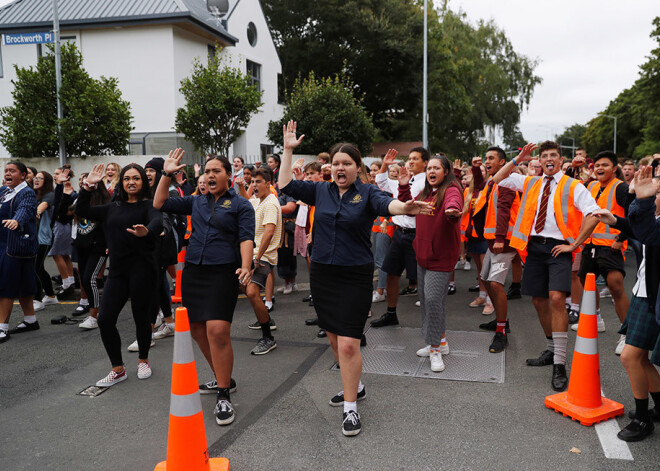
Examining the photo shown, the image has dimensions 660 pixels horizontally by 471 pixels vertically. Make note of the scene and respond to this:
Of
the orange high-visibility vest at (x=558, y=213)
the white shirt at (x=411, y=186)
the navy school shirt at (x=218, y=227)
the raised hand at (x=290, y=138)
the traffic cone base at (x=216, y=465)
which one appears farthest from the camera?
the white shirt at (x=411, y=186)

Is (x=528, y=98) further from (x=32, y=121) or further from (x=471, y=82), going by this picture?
(x=32, y=121)

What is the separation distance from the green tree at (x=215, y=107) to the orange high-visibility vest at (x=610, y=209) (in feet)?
43.2

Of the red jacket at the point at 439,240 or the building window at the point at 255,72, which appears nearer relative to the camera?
the red jacket at the point at 439,240

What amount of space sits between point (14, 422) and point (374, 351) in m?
3.32

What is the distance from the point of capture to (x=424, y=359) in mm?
5473

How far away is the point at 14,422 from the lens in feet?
13.8

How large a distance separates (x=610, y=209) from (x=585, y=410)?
2776 millimetres

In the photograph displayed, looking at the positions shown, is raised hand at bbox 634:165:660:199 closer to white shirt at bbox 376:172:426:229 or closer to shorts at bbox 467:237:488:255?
white shirt at bbox 376:172:426:229

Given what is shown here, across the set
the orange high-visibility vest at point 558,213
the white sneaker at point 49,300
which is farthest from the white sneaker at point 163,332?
the orange high-visibility vest at point 558,213

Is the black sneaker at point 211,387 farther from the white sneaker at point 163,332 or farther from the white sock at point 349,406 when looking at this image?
the white sneaker at point 163,332

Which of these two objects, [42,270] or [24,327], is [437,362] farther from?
[42,270]

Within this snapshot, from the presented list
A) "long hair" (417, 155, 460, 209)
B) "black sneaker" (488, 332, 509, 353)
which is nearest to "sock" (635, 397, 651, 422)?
"black sneaker" (488, 332, 509, 353)

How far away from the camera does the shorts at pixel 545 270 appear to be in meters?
4.78

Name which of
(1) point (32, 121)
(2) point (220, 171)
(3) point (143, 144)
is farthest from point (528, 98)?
(2) point (220, 171)
